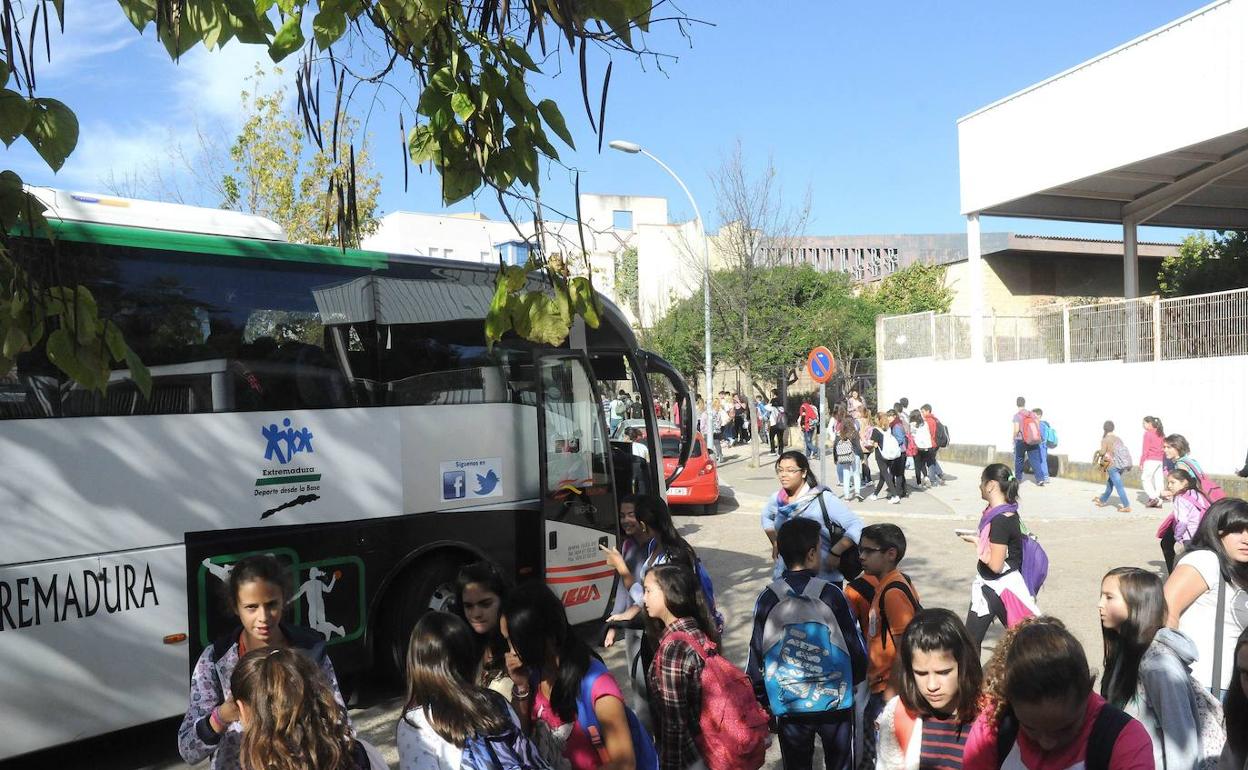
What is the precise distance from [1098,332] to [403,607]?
19.1 m

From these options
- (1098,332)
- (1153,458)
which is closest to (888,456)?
(1153,458)

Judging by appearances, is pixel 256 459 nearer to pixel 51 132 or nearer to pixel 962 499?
pixel 51 132

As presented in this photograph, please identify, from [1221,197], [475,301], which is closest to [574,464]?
[475,301]

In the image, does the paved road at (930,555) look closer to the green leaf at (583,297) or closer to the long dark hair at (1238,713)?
the long dark hair at (1238,713)

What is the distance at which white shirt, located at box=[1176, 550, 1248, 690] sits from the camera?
4.24 metres

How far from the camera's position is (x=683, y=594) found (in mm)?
3750

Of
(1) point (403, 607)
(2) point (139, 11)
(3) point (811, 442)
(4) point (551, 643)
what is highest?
(2) point (139, 11)

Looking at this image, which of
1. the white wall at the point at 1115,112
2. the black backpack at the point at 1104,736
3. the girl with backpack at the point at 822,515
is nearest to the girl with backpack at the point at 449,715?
the black backpack at the point at 1104,736

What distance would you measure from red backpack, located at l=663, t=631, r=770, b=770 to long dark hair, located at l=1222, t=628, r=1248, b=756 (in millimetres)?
1481

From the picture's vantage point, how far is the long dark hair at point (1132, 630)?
11.5 ft

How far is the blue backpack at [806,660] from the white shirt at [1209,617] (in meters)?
1.51

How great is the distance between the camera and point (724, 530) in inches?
614

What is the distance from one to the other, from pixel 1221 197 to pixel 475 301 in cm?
2588

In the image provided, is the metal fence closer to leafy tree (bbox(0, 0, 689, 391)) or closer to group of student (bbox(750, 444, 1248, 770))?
group of student (bbox(750, 444, 1248, 770))
